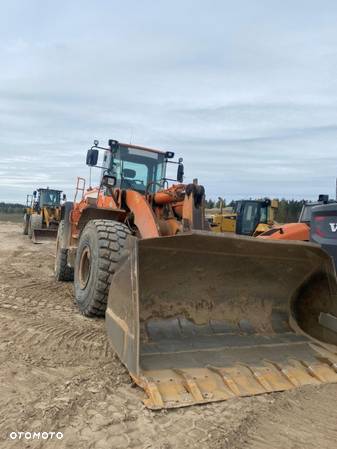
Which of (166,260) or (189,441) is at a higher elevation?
(166,260)

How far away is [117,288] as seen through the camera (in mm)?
4023

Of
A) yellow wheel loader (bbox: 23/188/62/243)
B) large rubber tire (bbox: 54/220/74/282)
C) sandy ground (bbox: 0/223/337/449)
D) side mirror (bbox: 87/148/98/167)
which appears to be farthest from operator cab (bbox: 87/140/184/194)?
yellow wheel loader (bbox: 23/188/62/243)

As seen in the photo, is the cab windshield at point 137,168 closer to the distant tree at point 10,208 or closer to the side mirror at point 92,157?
the side mirror at point 92,157

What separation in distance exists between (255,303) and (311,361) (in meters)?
0.84

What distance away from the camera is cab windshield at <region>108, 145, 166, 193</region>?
23.8 ft

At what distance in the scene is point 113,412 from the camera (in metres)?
3.04

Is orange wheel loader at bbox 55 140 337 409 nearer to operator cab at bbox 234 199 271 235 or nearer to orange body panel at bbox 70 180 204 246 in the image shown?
orange body panel at bbox 70 180 204 246

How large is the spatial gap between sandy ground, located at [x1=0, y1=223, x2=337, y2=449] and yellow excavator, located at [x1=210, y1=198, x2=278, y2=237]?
38.0ft

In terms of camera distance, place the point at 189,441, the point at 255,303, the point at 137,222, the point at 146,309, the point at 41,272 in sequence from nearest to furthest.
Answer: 1. the point at 189,441
2. the point at 146,309
3. the point at 255,303
4. the point at 137,222
5. the point at 41,272

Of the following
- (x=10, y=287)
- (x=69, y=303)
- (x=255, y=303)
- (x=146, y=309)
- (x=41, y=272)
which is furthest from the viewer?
(x=41, y=272)

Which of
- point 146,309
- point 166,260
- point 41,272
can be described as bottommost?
point 41,272

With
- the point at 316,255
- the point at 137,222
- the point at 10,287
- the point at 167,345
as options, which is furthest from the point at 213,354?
the point at 10,287

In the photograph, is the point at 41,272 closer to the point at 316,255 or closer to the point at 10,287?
the point at 10,287

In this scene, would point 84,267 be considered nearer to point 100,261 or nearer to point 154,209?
point 100,261
